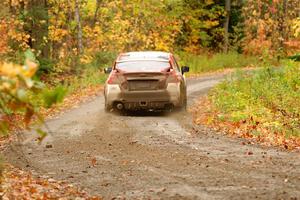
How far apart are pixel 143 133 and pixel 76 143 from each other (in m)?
1.68

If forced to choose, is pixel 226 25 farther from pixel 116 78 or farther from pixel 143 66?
pixel 116 78

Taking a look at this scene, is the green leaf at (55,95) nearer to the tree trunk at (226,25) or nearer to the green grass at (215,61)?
the green grass at (215,61)

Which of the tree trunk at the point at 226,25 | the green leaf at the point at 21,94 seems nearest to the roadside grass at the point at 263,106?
the green leaf at the point at 21,94

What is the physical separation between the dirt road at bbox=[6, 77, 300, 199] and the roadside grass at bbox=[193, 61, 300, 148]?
793 mm

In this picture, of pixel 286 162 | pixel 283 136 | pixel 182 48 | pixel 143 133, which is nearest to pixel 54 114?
pixel 143 133

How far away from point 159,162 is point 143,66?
6.29 meters

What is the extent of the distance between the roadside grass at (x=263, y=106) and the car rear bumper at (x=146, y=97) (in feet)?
3.65

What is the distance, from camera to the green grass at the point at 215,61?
1437 inches

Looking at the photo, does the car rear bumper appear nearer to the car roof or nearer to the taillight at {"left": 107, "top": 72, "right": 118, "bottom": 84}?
the taillight at {"left": 107, "top": 72, "right": 118, "bottom": 84}

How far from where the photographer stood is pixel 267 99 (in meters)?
17.1

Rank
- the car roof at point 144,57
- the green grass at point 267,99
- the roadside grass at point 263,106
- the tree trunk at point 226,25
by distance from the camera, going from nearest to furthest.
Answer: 1. the roadside grass at point 263,106
2. the green grass at point 267,99
3. the car roof at point 144,57
4. the tree trunk at point 226,25

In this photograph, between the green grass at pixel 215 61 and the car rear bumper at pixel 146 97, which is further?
the green grass at pixel 215 61

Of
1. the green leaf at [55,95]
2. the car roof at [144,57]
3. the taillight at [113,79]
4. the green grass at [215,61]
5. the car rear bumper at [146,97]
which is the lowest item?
the green grass at [215,61]

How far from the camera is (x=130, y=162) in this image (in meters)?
9.98
